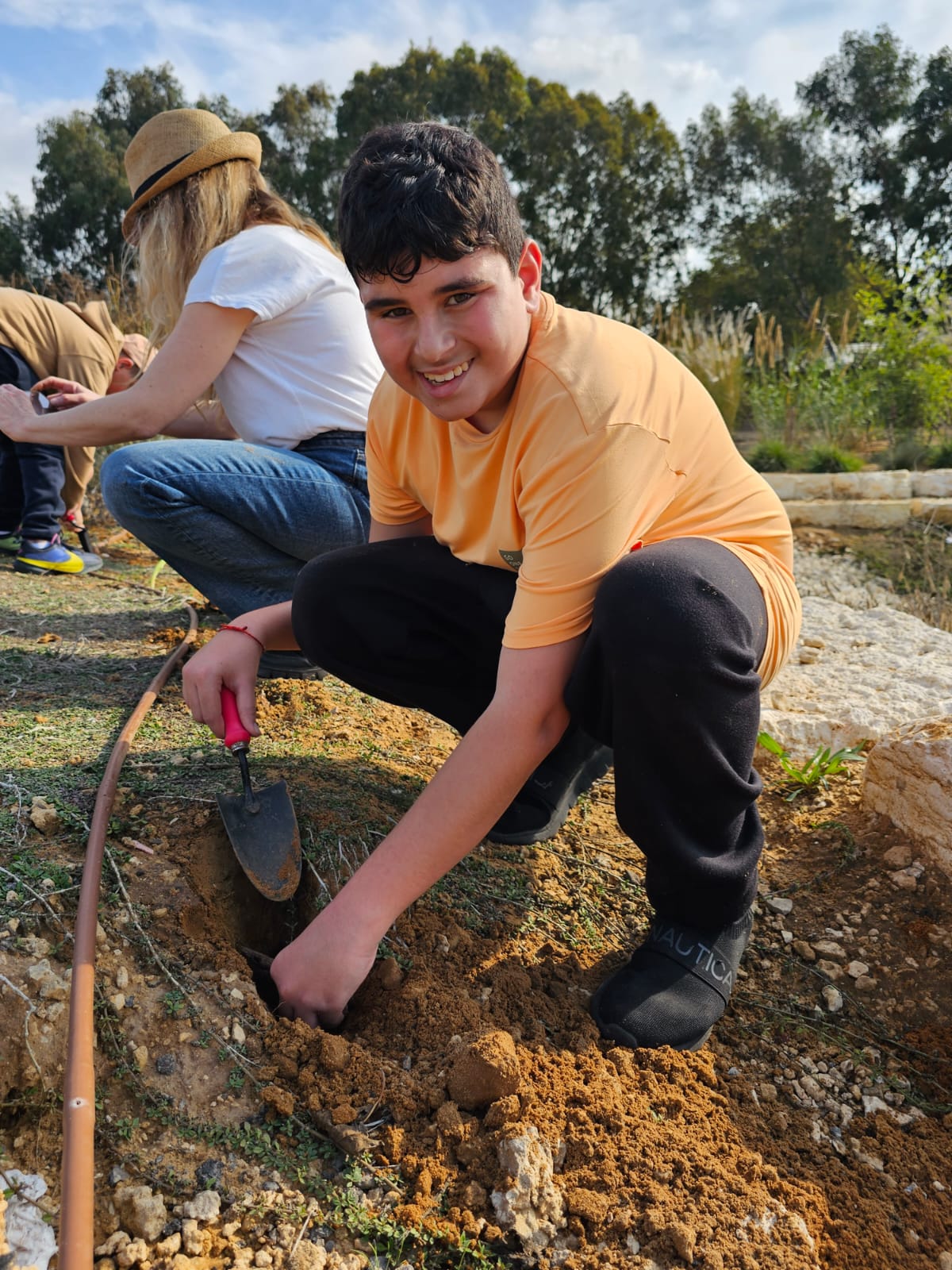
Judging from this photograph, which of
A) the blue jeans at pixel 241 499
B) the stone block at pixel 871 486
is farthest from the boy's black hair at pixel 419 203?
the stone block at pixel 871 486

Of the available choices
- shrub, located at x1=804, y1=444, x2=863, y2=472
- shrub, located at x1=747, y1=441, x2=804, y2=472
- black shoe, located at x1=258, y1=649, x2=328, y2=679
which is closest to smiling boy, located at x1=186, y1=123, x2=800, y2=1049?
black shoe, located at x1=258, y1=649, x2=328, y2=679

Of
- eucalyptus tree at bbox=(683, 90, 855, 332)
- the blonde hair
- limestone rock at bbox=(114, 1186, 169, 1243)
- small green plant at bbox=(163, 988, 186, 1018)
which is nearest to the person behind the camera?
limestone rock at bbox=(114, 1186, 169, 1243)

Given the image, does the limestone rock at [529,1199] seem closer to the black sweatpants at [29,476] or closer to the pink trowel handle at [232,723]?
the pink trowel handle at [232,723]

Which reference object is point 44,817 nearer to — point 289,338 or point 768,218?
point 289,338

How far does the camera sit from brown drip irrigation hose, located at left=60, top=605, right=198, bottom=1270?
1.07m

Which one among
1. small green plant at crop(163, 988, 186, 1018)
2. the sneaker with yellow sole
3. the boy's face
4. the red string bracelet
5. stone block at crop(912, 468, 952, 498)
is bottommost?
the sneaker with yellow sole

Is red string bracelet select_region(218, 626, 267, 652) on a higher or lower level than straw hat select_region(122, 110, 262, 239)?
lower

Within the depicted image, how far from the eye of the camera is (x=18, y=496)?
4402 millimetres

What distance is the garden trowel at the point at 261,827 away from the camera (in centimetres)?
175

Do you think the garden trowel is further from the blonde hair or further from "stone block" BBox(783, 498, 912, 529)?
"stone block" BBox(783, 498, 912, 529)

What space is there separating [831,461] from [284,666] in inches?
202

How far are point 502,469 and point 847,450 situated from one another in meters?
6.49

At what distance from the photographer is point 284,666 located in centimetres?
277

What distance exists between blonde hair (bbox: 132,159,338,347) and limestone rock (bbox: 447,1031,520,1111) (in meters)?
2.20
